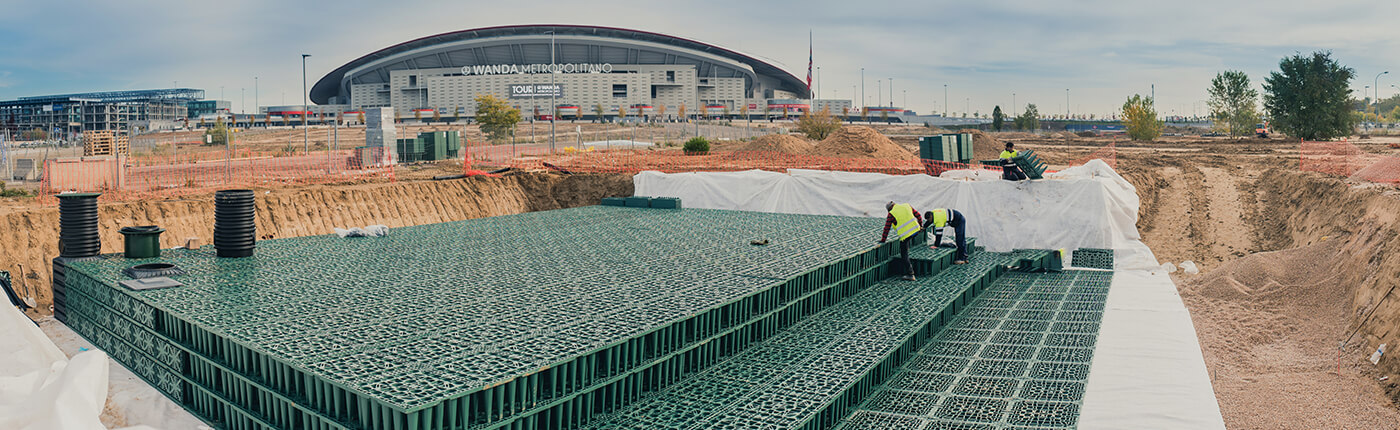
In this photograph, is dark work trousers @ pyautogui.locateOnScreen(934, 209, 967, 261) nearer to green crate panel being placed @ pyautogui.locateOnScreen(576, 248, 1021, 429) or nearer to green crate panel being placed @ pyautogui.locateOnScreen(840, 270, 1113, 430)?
green crate panel being placed @ pyautogui.locateOnScreen(840, 270, 1113, 430)

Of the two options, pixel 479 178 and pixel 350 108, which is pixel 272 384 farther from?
pixel 350 108

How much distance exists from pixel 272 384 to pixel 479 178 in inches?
648

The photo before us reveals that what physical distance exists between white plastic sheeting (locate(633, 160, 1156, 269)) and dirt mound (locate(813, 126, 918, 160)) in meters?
8.62

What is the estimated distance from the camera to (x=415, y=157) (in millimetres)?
27984

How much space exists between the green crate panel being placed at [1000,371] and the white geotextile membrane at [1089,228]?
0.24 m

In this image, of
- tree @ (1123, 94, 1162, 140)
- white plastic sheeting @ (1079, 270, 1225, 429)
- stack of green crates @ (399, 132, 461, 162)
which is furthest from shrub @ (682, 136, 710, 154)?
tree @ (1123, 94, 1162, 140)

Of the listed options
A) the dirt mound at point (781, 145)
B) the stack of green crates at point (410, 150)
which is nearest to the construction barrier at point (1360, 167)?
the dirt mound at point (781, 145)

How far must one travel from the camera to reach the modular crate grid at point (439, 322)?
5398 millimetres

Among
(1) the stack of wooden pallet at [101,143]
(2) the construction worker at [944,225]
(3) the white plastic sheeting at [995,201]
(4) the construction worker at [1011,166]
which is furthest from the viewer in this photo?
(1) the stack of wooden pallet at [101,143]

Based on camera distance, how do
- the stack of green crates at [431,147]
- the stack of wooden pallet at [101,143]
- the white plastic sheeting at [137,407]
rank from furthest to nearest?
the stack of green crates at [431,147], the stack of wooden pallet at [101,143], the white plastic sheeting at [137,407]

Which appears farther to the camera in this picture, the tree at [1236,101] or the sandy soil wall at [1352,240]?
the tree at [1236,101]

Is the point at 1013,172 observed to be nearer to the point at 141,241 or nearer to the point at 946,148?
the point at 946,148

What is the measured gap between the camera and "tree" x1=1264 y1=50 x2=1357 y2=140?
43031 millimetres

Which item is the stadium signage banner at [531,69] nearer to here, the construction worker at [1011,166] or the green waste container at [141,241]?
the construction worker at [1011,166]
